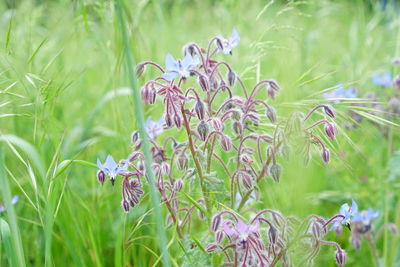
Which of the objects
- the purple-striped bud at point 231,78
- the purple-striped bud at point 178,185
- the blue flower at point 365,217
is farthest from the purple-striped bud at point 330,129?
the blue flower at point 365,217

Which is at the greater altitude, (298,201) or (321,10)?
(321,10)

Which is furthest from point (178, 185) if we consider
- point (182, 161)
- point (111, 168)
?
point (111, 168)

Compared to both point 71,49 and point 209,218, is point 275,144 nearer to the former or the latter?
point 209,218

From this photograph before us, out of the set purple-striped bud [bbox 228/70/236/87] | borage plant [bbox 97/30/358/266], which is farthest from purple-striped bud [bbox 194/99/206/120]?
purple-striped bud [bbox 228/70/236/87]

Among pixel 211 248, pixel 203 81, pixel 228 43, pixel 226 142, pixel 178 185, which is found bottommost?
pixel 211 248

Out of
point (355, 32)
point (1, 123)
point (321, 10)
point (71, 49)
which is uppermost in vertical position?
point (321, 10)

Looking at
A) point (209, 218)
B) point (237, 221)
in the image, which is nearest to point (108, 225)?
point (209, 218)

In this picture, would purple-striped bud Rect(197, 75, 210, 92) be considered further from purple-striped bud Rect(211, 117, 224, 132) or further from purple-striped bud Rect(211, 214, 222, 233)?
purple-striped bud Rect(211, 214, 222, 233)

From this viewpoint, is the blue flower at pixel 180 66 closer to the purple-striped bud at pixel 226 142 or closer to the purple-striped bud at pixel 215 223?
the purple-striped bud at pixel 226 142

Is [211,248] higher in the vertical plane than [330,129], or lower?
lower

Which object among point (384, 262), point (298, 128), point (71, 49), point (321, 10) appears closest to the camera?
point (298, 128)

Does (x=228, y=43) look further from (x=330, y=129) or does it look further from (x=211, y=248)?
(x=211, y=248)
